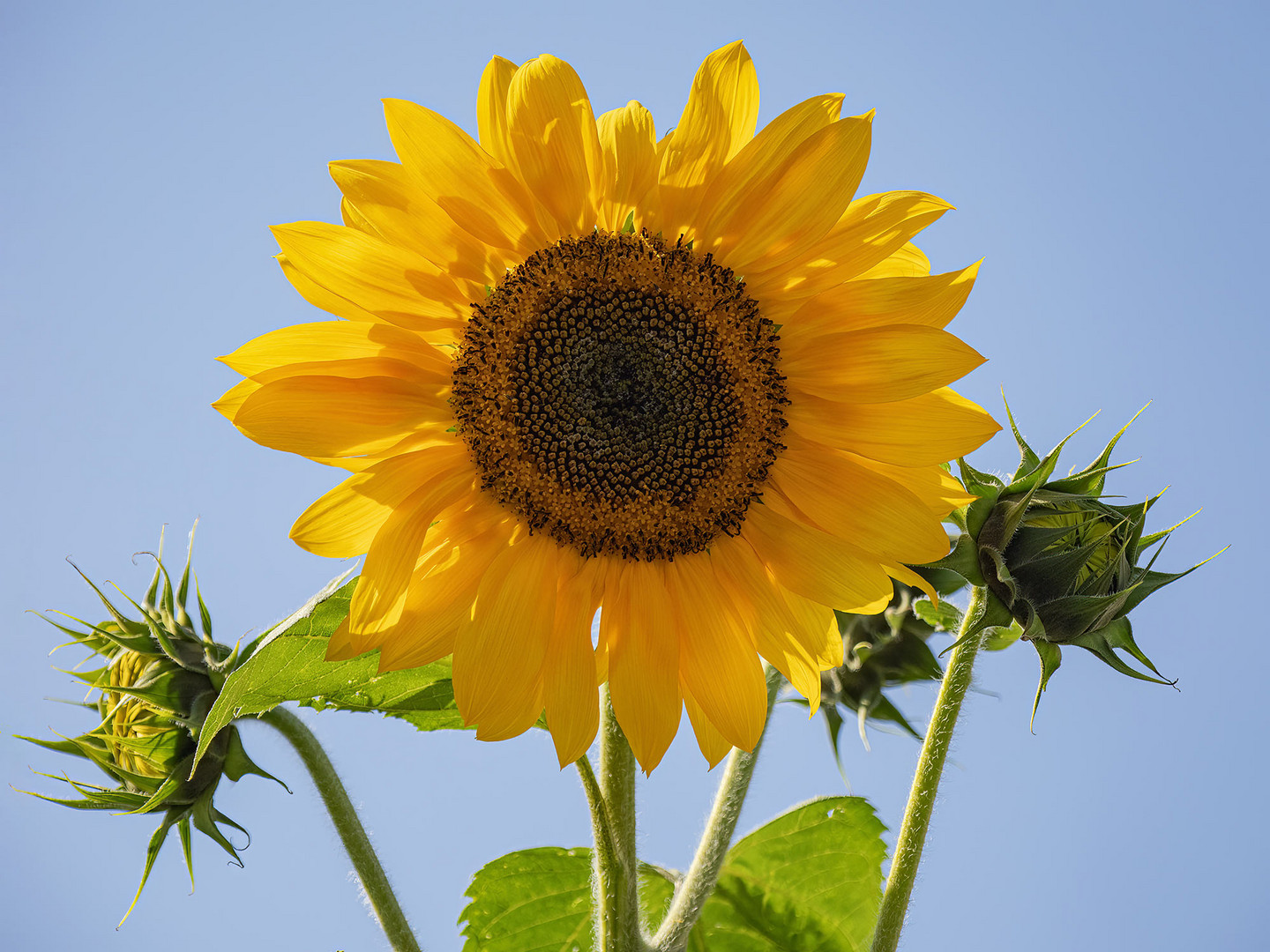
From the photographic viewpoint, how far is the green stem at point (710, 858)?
2.10 m

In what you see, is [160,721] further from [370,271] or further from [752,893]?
[752,893]

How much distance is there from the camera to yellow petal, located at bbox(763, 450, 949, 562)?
1.85 meters

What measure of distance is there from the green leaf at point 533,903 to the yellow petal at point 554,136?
1306mm

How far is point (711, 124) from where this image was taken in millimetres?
1771

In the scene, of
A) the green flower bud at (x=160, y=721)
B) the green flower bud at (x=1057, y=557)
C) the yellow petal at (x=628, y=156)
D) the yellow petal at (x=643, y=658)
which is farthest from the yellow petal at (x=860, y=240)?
the green flower bud at (x=160, y=721)

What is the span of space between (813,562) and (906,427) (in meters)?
0.28

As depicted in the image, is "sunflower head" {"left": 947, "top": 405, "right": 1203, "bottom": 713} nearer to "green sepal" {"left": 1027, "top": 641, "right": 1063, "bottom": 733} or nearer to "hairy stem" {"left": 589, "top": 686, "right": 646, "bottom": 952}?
"green sepal" {"left": 1027, "top": 641, "right": 1063, "bottom": 733}

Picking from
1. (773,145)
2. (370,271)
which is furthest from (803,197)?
(370,271)

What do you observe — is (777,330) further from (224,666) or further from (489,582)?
(224,666)

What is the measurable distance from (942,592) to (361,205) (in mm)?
1208

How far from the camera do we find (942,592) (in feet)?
7.15

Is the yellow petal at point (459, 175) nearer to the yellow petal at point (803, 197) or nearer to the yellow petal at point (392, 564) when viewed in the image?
the yellow petal at point (803, 197)

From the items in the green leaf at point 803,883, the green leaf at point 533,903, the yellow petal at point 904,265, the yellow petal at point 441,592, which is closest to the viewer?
the yellow petal at point 441,592

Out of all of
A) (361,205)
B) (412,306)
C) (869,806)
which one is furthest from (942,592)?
(361,205)
